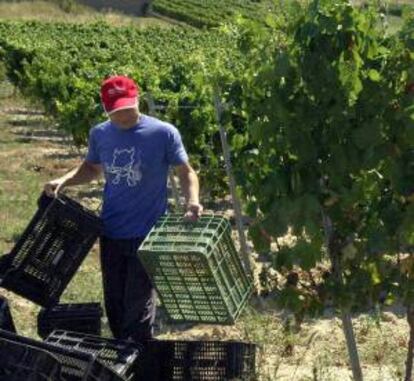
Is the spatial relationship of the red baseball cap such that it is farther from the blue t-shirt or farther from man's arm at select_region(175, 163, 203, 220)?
man's arm at select_region(175, 163, 203, 220)

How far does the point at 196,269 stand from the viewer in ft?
15.8

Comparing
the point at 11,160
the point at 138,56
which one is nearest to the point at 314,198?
the point at 11,160

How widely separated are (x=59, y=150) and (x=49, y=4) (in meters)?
51.0

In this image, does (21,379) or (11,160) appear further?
(11,160)

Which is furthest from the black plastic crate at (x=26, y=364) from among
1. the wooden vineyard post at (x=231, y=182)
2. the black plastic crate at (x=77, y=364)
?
the wooden vineyard post at (x=231, y=182)

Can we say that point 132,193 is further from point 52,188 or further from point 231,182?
point 231,182

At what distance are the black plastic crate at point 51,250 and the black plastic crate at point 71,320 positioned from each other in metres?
0.17

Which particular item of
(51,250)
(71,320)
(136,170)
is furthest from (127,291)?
(136,170)

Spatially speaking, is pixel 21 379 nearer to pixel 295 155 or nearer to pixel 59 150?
pixel 295 155

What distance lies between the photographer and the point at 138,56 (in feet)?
78.5

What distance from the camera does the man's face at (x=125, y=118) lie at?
17.1ft

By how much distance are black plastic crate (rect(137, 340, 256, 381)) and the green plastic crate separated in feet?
0.54

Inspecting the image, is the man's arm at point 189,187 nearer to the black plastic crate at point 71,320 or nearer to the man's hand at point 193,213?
A: the man's hand at point 193,213

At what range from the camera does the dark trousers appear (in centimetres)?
536
